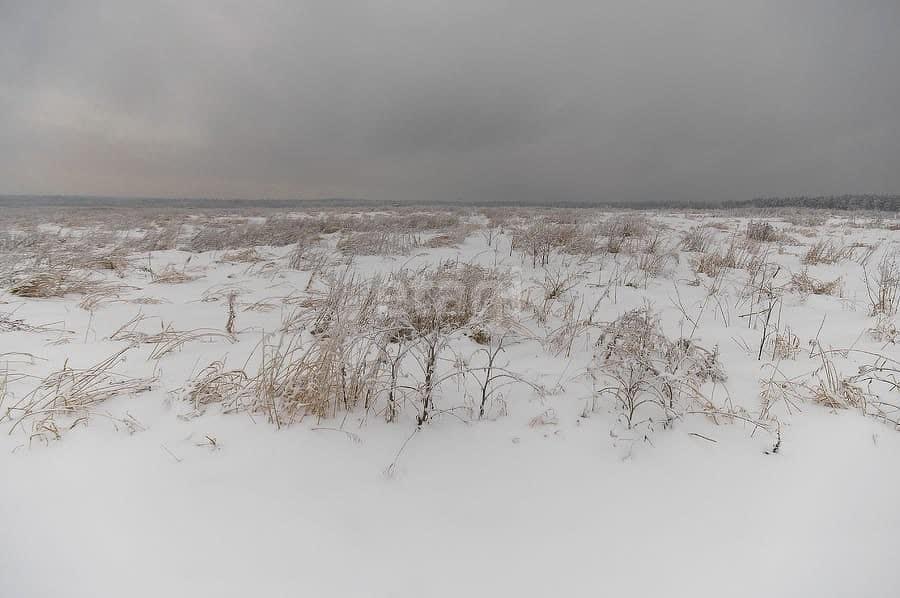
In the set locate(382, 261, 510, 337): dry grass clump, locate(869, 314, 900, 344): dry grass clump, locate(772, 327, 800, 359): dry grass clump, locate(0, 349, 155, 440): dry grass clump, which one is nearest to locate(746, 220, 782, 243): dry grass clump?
locate(869, 314, 900, 344): dry grass clump

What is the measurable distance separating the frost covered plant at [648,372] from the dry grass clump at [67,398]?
2615 mm

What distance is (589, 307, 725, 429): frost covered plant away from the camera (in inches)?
76.6

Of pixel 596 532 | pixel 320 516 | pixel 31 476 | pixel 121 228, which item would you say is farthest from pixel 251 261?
pixel 121 228

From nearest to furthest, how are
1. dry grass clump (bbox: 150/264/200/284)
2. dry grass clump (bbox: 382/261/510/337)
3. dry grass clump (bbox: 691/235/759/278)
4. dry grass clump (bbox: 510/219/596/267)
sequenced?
dry grass clump (bbox: 382/261/510/337), dry grass clump (bbox: 150/264/200/284), dry grass clump (bbox: 691/235/759/278), dry grass clump (bbox: 510/219/596/267)

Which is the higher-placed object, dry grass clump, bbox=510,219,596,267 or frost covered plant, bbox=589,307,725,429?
dry grass clump, bbox=510,219,596,267

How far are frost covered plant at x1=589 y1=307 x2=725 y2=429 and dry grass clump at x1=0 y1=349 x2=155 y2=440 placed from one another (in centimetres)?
261

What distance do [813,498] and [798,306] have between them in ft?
10.4

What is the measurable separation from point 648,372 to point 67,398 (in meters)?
3.23

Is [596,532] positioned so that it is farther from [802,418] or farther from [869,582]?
[802,418]

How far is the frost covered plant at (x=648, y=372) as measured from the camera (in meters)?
1.95

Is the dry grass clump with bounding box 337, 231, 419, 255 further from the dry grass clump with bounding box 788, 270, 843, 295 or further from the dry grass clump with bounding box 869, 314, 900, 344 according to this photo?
the dry grass clump with bounding box 869, 314, 900, 344

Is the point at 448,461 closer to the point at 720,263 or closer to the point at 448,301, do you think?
the point at 448,301

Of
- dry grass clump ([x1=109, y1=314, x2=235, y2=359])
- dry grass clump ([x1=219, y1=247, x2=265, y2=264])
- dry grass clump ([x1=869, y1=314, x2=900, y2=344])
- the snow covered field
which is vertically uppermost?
dry grass clump ([x1=219, y1=247, x2=265, y2=264])

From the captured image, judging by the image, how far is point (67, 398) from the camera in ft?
6.48
